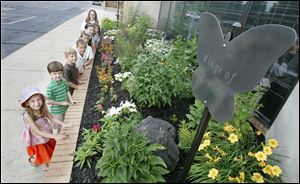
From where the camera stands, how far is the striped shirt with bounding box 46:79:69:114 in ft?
10.9

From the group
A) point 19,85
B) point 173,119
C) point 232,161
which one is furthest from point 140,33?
point 232,161

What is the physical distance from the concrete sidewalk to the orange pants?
189 millimetres

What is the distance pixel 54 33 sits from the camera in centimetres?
1073

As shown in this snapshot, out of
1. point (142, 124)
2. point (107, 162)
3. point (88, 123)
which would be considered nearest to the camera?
point (107, 162)

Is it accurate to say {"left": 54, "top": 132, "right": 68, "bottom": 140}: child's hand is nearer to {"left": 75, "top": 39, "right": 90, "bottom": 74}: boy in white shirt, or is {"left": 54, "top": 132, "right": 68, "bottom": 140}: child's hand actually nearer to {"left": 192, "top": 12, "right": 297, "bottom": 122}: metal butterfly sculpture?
{"left": 192, "top": 12, "right": 297, "bottom": 122}: metal butterfly sculpture

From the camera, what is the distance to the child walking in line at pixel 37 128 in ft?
8.64

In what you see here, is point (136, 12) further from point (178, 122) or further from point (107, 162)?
point (107, 162)

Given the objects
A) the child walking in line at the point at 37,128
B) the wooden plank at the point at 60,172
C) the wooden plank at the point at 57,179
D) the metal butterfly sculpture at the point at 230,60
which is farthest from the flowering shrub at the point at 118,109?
the metal butterfly sculpture at the point at 230,60

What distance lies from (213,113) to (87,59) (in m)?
3.88

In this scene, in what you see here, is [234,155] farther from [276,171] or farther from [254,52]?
[254,52]

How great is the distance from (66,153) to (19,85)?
3474 mm

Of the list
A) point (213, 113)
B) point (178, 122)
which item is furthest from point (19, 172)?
point (213, 113)

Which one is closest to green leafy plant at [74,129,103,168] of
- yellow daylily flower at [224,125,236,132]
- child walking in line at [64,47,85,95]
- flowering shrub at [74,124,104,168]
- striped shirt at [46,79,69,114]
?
flowering shrub at [74,124,104,168]

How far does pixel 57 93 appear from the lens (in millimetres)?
3365
